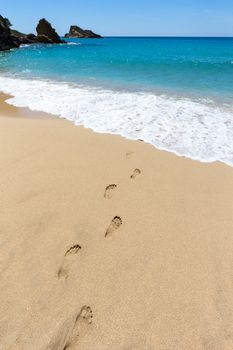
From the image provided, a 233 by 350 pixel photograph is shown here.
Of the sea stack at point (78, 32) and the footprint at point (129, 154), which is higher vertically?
the footprint at point (129, 154)

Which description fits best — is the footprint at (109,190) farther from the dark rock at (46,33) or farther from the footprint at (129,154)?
the dark rock at (46,33)

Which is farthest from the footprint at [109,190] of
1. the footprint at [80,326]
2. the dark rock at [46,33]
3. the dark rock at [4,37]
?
A: the dark rock at [46,33]

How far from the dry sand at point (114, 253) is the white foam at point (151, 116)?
106 centimetres

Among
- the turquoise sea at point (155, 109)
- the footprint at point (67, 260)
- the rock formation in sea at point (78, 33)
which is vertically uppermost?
the footprint at point (67, 260)

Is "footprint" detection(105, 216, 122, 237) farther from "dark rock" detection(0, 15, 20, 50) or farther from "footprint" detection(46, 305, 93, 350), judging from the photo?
"dark rock" detection(0, 15, 20, 50)

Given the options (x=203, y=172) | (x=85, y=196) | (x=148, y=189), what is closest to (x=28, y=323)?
(x=85, y=196)

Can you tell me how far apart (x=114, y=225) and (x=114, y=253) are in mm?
481

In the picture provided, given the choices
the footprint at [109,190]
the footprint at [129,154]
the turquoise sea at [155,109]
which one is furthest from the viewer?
the turquoise sea at [155,109]

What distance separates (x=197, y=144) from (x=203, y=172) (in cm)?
141

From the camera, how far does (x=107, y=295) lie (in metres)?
2.47

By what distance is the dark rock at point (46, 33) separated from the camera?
80.6 metres

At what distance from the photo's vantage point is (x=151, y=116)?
7.73 metres

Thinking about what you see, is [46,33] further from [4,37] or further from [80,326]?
[80,326]

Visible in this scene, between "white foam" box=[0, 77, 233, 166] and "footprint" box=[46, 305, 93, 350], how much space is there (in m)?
3.88
